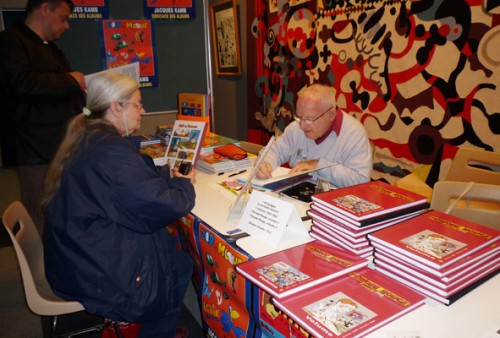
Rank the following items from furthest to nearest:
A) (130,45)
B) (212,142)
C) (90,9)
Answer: (130,45) < (90,9) < (212,142)

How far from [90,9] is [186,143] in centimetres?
150

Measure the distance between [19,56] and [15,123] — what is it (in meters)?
0.39

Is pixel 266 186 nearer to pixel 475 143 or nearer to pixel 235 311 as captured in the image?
pixel 235 311

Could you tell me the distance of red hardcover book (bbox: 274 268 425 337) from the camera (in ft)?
2.59

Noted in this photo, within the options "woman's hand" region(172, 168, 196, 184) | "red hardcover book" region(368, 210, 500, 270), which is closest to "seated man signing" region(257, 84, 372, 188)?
"woman's hand" region(172, 168, 196, 184)

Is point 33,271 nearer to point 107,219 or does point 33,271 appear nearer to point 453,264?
point 107,219

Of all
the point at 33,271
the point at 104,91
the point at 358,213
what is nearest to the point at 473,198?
the point at 358,213

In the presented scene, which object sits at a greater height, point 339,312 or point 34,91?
point 34,91

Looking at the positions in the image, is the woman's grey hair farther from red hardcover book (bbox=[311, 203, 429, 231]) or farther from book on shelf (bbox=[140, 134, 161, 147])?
book on shelf (bbox=[140, 134, 161, 147])

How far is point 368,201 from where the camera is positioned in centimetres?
120

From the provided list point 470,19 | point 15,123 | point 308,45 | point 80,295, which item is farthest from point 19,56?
point 470,19

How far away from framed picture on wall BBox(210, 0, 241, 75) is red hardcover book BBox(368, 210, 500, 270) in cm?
359

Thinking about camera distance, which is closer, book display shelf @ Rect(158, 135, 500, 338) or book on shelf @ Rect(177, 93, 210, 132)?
book display shelf @ Rect(158, 135, 500, 338)

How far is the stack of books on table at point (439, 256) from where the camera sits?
90 cm
